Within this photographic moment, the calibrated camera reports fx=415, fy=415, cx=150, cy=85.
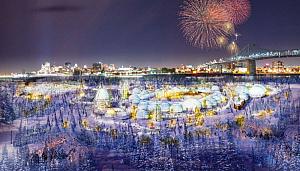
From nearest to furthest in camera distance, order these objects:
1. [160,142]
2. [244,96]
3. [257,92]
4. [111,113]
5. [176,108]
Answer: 1. [160,142]
2. [176,108]
3. [111,113]
4. [244,96]
5. [257,92]

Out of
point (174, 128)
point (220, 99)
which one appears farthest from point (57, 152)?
point (220, 99)

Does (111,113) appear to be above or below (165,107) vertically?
below

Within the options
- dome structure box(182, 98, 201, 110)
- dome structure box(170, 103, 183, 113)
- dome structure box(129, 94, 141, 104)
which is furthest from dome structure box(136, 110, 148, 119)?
dome structure box(129, 94, 141, 104)

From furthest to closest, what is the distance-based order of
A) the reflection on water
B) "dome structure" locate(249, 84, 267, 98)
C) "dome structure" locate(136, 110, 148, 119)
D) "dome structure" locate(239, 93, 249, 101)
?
"dome structure" locate(249, 84, 267, 98), "dome structure" locate(239, 93, 249, 101), "dome structure" locate(136, 110, 148, 119), the reflection on water

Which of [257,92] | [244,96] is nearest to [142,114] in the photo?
[244,96]

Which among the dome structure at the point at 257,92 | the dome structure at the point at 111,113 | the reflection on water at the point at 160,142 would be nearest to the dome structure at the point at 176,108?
the reflection on water at the point at 160,142

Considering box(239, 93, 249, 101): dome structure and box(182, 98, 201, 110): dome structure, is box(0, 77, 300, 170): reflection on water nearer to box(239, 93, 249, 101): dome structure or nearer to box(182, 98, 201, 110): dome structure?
box(182, 98, 201, 110): dome structure

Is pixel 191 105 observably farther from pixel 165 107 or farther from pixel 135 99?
pixel 135 99

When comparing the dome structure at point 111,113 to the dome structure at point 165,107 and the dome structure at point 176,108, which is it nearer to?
the dome structure at point 165,107

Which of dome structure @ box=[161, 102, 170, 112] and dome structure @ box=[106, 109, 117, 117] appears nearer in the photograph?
dome structure @ box=[161, 102, 170, 112]

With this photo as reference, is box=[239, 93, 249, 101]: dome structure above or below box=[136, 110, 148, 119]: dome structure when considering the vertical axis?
above

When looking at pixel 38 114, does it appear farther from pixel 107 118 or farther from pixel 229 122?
pixel 229 122
